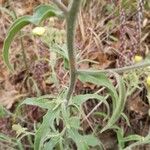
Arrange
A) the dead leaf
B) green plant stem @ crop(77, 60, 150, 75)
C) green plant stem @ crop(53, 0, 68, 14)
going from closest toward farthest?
green plant stem @ crop(53, 0, 68, 14)
green plant stem @ crop(77, 60, 150, 75)
the dead leaf

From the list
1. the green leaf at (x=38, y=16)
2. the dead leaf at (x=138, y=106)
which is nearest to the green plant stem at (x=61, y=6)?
the green leaf at (x=38, y=16)

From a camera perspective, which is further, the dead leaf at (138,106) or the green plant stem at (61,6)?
the dead leaf at (138,106)

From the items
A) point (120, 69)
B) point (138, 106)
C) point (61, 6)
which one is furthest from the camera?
point (138, 106)

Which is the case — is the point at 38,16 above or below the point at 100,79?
above

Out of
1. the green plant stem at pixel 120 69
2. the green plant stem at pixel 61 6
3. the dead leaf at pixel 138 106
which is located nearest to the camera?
the green plant stem at pixel 61 6

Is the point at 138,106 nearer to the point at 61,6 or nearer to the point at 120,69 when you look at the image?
the point at 120,69

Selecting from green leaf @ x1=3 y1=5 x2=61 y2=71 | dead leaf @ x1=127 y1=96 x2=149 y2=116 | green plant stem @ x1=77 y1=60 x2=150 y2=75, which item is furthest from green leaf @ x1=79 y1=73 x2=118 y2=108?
dead leaf @ x1=127 y1=96 x2=149 y2=116

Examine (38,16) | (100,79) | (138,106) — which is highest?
(38,16)

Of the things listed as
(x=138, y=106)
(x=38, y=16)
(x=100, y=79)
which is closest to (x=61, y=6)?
(x=38, y=16)

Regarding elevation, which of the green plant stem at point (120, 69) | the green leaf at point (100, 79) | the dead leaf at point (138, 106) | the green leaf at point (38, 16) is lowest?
the dead leaf at point (138, 106)

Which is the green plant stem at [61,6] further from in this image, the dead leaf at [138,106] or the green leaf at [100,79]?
the dead leaf at [138,106]

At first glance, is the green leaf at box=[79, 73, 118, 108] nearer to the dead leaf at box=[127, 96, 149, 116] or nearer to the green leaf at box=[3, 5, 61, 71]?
the green leaf at box=[3, 5, 61, 71]
